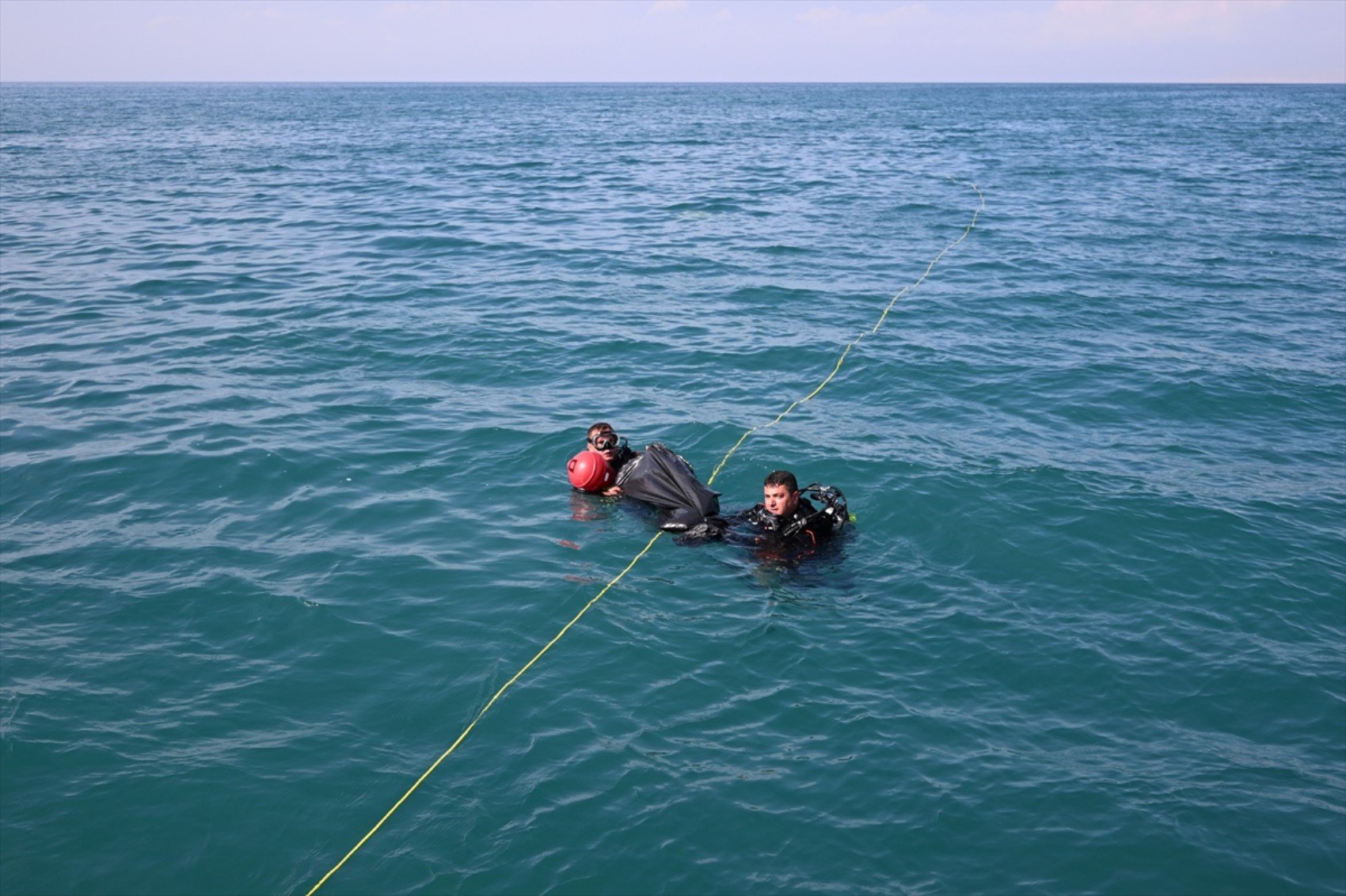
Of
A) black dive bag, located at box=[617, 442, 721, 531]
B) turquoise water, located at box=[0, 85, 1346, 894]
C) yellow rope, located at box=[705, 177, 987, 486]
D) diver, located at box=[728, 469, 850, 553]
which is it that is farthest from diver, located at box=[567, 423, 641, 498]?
diver, located at box=[728, 469, 850, 553]

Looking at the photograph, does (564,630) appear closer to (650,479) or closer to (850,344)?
(650,479)

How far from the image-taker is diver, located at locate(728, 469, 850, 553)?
988 cm

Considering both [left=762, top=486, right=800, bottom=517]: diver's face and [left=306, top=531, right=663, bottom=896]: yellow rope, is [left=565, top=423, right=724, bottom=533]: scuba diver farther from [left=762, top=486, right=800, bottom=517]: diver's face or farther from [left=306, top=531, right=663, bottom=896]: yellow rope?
[left=762, top=486, right=800, bottom=517]: diver's face

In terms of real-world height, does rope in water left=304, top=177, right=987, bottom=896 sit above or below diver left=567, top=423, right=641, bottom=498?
below

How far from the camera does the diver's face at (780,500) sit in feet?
32.3

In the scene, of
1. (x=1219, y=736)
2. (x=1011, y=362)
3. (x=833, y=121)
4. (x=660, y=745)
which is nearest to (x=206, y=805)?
(x=660, y=745)

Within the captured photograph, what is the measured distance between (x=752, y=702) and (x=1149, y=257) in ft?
63.2

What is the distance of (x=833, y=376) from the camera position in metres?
16.0

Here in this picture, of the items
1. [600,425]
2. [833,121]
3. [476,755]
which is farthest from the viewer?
[833,121]

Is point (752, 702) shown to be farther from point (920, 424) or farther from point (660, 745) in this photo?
point (920, 424)

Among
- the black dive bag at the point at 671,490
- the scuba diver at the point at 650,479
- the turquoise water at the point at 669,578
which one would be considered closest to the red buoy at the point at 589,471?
the scuba diver at the point at 650,479

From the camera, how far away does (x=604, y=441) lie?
1142 cm

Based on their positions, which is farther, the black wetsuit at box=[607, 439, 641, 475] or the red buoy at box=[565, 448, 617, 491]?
the black wetsuit at box=[607, 439, 641, 475]

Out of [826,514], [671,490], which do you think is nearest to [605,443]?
[671,490]
